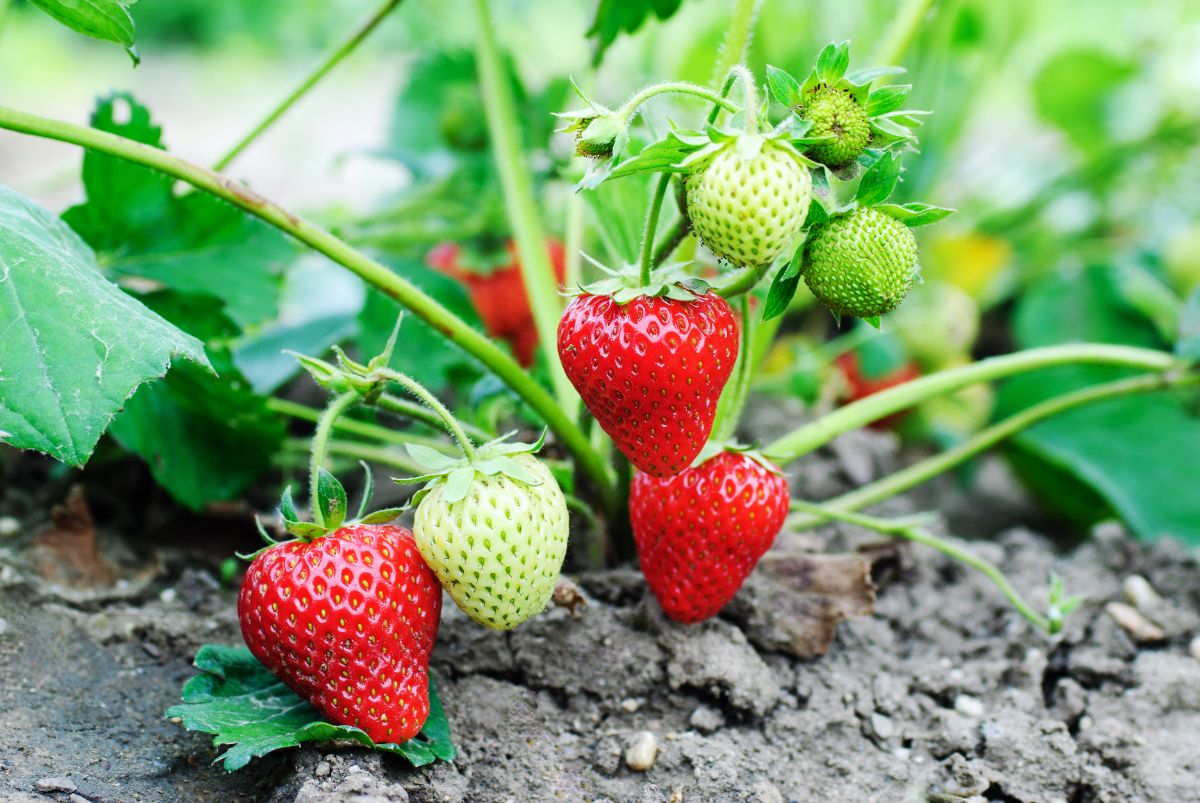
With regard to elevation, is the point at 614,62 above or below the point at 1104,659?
above

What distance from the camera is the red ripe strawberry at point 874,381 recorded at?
82.5 inches

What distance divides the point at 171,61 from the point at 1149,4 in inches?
143

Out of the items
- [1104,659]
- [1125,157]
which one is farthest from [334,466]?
[1125,157]

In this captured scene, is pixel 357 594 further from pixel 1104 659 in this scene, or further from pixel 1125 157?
pixel 1125 157

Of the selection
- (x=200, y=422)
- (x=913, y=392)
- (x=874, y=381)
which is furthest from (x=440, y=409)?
(x=874, y=381)

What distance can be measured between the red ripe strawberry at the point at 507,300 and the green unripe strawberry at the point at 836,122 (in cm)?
95

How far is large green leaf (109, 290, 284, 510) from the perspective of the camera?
4.42 feet

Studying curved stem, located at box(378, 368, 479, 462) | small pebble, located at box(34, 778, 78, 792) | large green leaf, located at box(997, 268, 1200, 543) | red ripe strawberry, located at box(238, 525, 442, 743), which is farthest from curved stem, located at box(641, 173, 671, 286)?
large green leaf, located at box(997, 268, 1200, 543)

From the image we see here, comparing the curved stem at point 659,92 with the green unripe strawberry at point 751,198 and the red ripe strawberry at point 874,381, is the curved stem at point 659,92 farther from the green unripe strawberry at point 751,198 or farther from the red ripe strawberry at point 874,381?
the red ripe strawberry at point 874,381

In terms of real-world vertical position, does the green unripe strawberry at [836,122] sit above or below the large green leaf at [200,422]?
above

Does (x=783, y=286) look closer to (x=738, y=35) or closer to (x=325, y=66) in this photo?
(x=738, y=35)

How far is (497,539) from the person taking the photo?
0.99m

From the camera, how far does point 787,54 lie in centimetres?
225

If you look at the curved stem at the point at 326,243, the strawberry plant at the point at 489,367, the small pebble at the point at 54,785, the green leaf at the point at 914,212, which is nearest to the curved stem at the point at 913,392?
the strawberry plant at the point at 489,367
